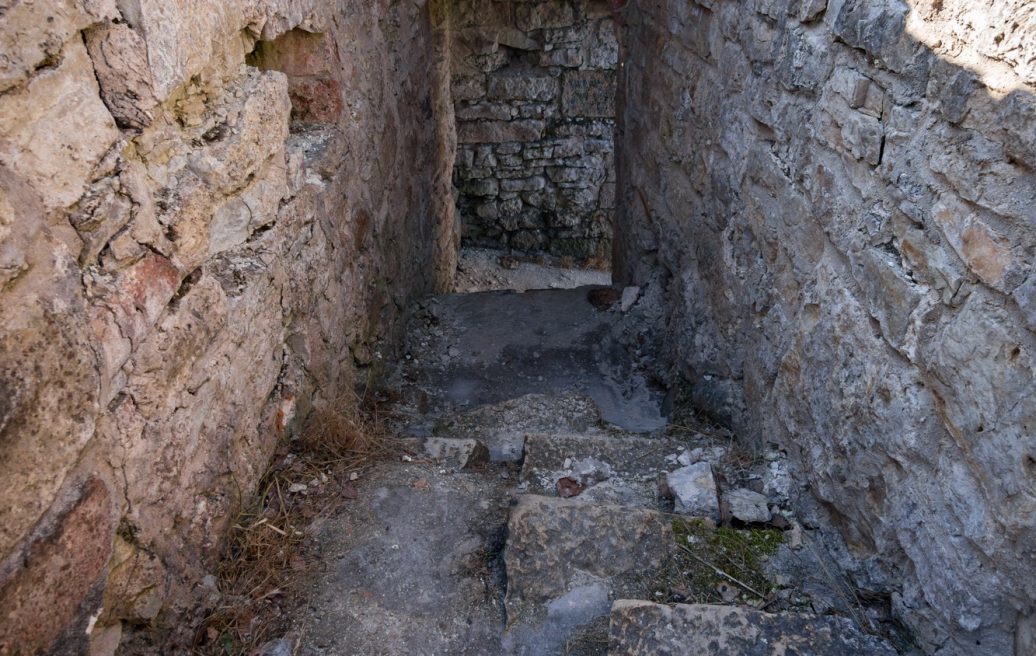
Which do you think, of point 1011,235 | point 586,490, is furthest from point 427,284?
point 1011,235

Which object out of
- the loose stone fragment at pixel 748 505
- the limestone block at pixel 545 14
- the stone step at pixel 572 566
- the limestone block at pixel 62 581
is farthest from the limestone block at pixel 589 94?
the limestone block at pixel 62 581

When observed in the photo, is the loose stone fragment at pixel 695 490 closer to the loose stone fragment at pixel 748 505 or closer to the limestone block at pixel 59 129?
the loose stone fragment at pixel 748 505

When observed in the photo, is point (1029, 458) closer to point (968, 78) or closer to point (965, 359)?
point (965, 359)

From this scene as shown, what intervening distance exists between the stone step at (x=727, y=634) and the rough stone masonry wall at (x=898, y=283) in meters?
0.15

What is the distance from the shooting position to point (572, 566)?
1811 millimetres

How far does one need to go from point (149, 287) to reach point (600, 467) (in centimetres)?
144

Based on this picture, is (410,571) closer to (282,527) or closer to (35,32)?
(282,527)

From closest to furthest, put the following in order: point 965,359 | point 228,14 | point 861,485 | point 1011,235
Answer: point 1011,235 < point 965,359 < point 861,485 < point 228,14

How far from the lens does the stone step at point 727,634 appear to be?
1488 millimetres

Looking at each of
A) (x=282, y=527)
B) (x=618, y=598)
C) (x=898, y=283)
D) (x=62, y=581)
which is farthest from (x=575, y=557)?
(x=62, y=581)

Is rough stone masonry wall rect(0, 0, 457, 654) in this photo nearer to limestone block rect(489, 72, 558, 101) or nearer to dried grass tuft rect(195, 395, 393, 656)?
dried grass tuft rect(195, 395, 393, 656)

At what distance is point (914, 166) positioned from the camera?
1.56 meters

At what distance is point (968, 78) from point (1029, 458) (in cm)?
66

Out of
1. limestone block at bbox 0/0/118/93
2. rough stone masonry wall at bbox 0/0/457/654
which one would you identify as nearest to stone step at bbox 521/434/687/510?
rough stone masonry wall at bbox 0/0/457/654
